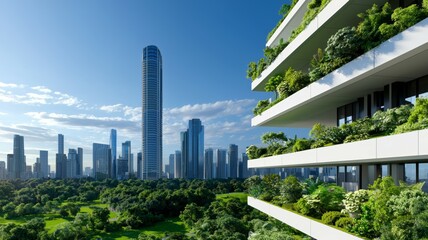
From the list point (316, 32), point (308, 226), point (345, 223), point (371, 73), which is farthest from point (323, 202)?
point (316, 32)

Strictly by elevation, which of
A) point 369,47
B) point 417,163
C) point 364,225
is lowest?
point 364,225

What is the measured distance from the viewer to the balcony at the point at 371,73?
9.15m

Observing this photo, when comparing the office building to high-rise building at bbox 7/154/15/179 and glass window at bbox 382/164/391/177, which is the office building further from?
high-rise building at bbox 7/154/15/179

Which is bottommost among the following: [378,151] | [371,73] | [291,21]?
[378,151]

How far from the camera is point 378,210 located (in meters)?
9.41

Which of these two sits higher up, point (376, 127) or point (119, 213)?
point (376, 127)

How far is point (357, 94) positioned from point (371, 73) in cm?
374

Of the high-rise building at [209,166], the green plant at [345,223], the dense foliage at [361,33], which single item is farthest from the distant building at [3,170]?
the green plant at [345,223]

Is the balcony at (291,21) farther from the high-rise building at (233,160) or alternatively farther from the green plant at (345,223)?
the high-rise building at (233,160)

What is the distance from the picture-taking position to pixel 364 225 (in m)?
10.0

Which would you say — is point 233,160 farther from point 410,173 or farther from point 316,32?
point 410,173

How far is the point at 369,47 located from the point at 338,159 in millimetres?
3433

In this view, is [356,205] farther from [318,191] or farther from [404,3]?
[404,3]

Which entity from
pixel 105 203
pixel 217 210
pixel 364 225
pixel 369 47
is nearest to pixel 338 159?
pixel 364 225
